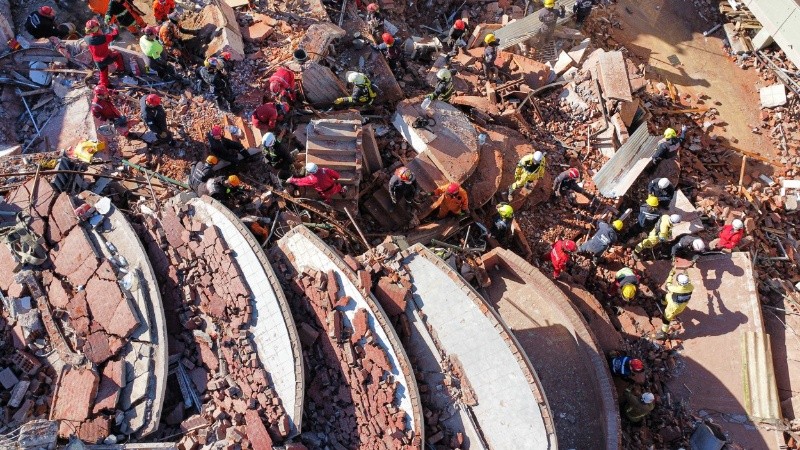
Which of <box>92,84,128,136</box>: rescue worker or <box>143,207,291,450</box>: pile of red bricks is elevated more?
<box>92,84,128,136</box>: rescue worker

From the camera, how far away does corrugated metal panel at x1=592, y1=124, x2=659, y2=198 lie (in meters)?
13.2

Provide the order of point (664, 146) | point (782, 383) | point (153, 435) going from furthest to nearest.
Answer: point (664, 146) < point (782, 383) < point (153, 435)

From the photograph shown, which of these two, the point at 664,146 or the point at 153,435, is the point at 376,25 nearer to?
the point at 664,146

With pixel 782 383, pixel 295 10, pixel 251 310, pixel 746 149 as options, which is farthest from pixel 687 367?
pixel 295 10

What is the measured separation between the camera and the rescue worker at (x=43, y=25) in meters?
12.9

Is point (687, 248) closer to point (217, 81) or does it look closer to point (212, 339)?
point (212, 339)

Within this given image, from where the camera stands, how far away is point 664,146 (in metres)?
12.9

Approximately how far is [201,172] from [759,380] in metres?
11.8

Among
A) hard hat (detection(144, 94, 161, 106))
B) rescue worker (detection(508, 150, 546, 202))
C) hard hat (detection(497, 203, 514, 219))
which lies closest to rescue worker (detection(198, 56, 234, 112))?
hard hat (detection(144, 94, 161, 106))

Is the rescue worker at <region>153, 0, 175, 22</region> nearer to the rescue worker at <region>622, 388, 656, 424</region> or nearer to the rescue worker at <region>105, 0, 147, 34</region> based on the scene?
the rescue worker at <region>105, 0, 147, 34</region>

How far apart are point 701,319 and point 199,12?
14.0m

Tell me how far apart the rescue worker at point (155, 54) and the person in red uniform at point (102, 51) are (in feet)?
2.17

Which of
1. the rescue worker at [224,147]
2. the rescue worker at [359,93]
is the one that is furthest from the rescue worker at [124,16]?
the rescue worker at [359,93]

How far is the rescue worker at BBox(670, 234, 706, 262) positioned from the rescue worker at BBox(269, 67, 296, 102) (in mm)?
9467
